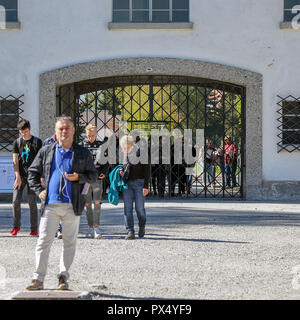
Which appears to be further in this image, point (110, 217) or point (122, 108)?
point (122, 108)

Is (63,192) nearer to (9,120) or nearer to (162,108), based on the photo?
(9,120)

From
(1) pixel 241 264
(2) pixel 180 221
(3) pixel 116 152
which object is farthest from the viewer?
(3) pixel 116 152

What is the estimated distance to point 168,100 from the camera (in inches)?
734

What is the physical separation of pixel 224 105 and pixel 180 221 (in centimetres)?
599

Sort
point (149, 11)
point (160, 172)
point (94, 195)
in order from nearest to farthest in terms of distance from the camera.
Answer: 1. point (94, 195)
2. point (149, 11)
3. point (160, 172)

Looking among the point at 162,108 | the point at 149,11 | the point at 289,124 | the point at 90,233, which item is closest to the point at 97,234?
the point at 90,233

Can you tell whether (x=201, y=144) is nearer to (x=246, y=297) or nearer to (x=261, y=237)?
(x=261, y=237)

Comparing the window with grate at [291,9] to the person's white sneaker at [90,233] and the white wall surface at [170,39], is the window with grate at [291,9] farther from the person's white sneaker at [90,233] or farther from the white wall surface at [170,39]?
the person's white sneaker at [90,233]

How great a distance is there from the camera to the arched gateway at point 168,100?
59.7 ft

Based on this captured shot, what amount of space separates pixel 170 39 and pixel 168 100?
4.94 ft

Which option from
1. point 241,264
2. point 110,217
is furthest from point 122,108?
point 241,264

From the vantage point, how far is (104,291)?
6961 millimetres

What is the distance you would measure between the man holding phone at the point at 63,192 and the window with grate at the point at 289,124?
11526 millimetres

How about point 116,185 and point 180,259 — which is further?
point 116,185
